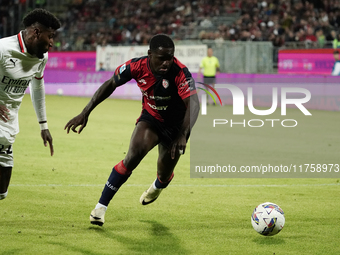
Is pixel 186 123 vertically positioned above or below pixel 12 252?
above

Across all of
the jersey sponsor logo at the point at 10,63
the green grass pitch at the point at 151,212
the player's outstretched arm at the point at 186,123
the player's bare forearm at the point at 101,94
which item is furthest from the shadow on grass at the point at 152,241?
the jersey sponsor logo at the point at 10,63

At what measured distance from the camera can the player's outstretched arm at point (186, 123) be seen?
17.4ft

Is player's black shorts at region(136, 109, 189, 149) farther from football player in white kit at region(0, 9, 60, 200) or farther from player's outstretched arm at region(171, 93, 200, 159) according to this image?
football player in white kit at region(0, 9, 60, 200)

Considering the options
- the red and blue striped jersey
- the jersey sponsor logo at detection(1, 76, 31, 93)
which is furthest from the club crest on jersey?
the jersey sponsor logo at detection(1, 76, 31, 93)

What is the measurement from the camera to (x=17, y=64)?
5262 mm

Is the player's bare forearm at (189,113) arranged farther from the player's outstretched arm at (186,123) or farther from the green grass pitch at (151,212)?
the green grass pitch at (151,212)

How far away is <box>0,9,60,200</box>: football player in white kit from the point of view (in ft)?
16.9

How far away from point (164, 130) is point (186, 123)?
50 cm

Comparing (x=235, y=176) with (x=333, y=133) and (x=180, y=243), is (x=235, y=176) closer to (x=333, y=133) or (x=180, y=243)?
(x=180, y=243)

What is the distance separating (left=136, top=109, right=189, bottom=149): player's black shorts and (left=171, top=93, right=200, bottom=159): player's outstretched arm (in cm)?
35

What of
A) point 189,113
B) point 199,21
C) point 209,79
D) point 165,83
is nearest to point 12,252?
point 189,113

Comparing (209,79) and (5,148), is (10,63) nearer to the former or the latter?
(5,148)

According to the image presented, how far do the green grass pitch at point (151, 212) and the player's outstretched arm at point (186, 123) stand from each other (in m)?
0.86

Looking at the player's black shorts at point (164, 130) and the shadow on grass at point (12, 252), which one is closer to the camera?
the shadow on grass at point (12, 252)
